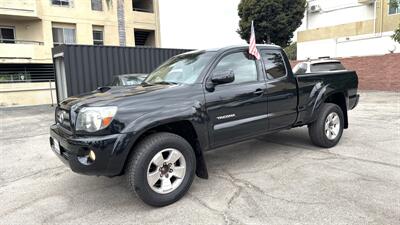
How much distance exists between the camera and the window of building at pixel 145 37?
95.6 feet

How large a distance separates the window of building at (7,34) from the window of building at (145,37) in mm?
9810

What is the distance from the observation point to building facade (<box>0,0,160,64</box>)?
69.3 feet

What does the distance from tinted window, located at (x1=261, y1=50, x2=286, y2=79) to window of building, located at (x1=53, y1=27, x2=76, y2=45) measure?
22308mm

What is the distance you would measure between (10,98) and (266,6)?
2042 centimetres

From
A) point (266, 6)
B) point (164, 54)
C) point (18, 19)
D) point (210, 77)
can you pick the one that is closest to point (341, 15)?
point (266, 6)

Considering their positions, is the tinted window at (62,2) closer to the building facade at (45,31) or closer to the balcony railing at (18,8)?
the building facade at (45,31)

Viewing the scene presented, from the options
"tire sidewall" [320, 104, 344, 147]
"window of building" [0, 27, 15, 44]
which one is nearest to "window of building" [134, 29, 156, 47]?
"window of building" [0, 27, 15, 44]

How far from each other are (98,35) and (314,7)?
63.4 ft

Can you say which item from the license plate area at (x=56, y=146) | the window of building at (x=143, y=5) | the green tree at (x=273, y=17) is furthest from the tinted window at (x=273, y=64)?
the window of building at (x=143, y=5)

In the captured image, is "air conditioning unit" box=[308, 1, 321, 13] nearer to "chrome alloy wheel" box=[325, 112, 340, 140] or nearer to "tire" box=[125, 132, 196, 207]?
"chrome alloy wheel" box=[325, 112, 340, 140]

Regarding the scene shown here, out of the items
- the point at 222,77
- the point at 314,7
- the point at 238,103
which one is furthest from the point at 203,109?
the point at 314,7

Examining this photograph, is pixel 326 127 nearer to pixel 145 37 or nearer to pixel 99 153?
pixel 99 153

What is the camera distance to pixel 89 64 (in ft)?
38.9

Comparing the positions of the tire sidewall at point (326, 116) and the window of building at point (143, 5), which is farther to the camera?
the window of building at point (143, 5)
